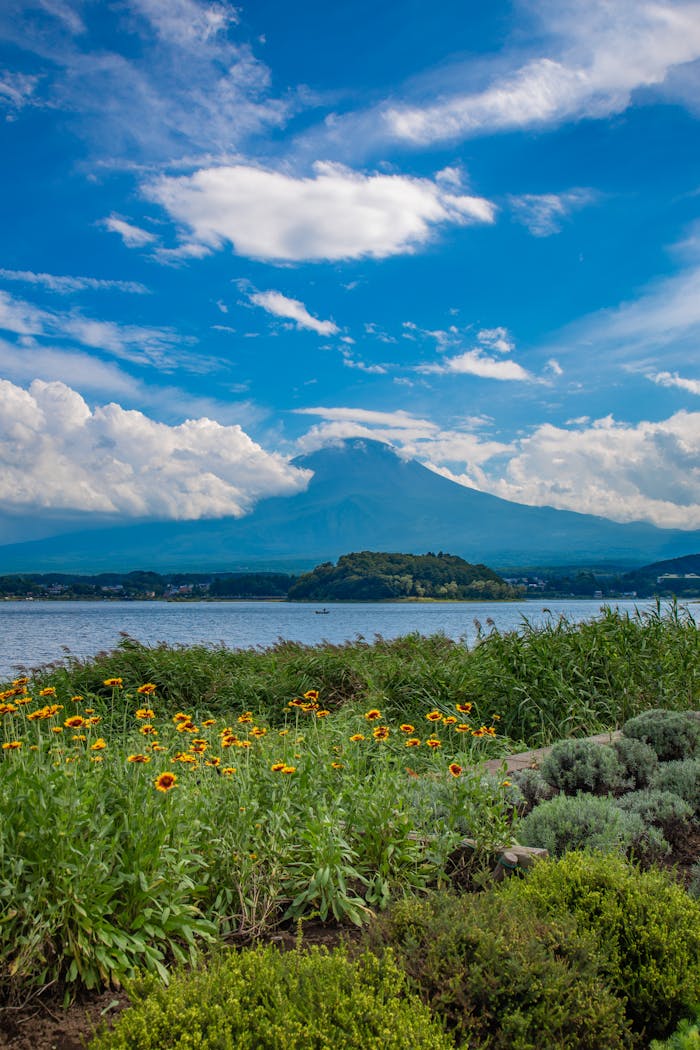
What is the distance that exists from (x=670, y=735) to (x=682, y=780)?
1.20 metres

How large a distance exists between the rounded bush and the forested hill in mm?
44471

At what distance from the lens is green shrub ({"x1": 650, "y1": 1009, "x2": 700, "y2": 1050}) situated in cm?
243

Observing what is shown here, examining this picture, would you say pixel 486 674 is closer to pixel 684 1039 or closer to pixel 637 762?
pixel 637 762

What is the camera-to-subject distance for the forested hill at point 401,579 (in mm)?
50625

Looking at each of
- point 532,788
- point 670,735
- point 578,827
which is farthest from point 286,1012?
point 670,735

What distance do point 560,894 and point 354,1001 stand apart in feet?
3.67

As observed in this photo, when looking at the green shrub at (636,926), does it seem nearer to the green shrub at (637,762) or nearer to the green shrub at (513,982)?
the green shrub at (513,982)

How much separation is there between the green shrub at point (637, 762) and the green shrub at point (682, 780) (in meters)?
0.23

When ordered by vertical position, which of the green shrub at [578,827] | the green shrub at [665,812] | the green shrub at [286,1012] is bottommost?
the green shrub at [665,812]

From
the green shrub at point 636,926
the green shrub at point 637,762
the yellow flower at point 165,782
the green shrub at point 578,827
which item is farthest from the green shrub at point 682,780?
the yellow flower at point 165,782

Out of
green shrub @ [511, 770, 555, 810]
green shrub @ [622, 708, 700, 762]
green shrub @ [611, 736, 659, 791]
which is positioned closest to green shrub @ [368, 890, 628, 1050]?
green shrub @ [511, 770, 555, 810]

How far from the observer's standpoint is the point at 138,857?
3.21m

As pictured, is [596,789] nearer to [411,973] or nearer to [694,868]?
[694,868]

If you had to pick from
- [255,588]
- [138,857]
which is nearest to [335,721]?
[138,857]
